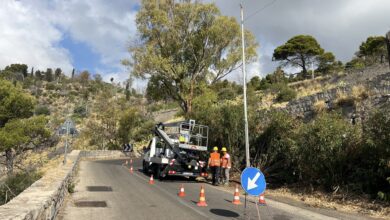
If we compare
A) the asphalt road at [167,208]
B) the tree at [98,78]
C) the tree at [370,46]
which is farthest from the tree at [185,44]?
the tree at [98,78]

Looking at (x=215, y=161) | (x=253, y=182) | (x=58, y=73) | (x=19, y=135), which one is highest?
(x=58, y=73)

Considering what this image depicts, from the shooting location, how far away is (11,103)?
31938 millimetres

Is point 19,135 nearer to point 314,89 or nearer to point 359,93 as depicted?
point 359,93

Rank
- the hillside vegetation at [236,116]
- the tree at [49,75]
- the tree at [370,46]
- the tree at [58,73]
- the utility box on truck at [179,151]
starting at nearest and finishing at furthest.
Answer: the hillside vegetation at [236,116]
the utility box on truck at [179,151]
the tree at [370,46]
the tree at [49,75]
the tree at [58,73]

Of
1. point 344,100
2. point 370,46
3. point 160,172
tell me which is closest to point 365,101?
point 344,100

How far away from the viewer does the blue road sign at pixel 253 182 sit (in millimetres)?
8727

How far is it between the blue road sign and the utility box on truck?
10.6m

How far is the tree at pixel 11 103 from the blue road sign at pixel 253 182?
91.3 feet

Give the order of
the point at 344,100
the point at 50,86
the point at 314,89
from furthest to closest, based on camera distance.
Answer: the point at 50,86 → the point at 314,89 → the point at 344,100

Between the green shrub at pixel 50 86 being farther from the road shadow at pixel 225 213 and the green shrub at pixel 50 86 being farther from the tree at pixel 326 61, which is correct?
the road shadow at pixel 225 213

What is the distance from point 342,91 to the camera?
804 inches

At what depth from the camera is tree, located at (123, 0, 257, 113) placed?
1104 inches

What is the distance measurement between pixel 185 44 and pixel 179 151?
446 inches

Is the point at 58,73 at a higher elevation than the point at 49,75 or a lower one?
higher
